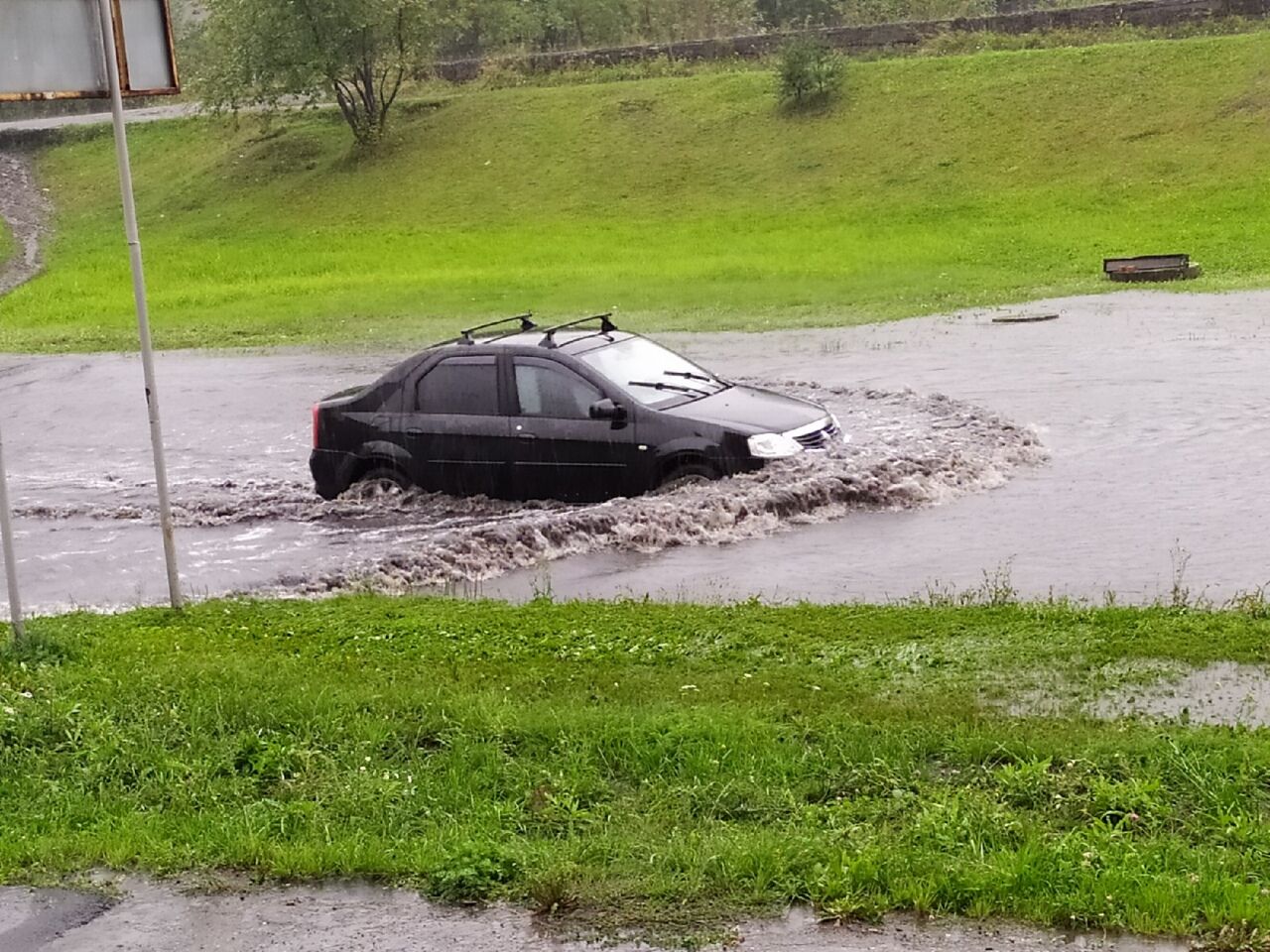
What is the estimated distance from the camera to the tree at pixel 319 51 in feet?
162

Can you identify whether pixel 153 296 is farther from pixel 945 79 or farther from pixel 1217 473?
pixel 1217 473

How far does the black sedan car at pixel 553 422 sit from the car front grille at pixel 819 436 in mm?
12

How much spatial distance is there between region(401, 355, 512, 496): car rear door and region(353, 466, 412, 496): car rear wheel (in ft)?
0.63

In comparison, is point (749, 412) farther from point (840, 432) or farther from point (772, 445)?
point (840, 432)

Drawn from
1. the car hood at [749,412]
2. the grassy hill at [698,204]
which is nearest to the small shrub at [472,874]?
the car hood at [749,412]

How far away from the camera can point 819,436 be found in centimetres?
1335

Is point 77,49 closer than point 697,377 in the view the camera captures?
Yes

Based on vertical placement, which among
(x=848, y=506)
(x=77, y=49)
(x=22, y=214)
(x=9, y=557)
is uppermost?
(x=77, y=49)

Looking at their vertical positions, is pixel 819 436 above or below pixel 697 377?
below

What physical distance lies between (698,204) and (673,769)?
3599 cm

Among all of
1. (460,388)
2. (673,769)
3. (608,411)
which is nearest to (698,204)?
(460,388)

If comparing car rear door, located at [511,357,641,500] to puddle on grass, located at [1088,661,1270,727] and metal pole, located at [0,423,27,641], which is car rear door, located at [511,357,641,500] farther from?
puddle on grass, located at [1088,661,1270,727]

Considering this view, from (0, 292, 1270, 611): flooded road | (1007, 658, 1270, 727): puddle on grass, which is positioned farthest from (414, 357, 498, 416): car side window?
(1007, 658, 1270, 727): puddle on grass

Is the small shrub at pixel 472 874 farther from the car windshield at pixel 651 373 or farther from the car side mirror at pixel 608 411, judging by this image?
the car windshield at pixel 651 373
